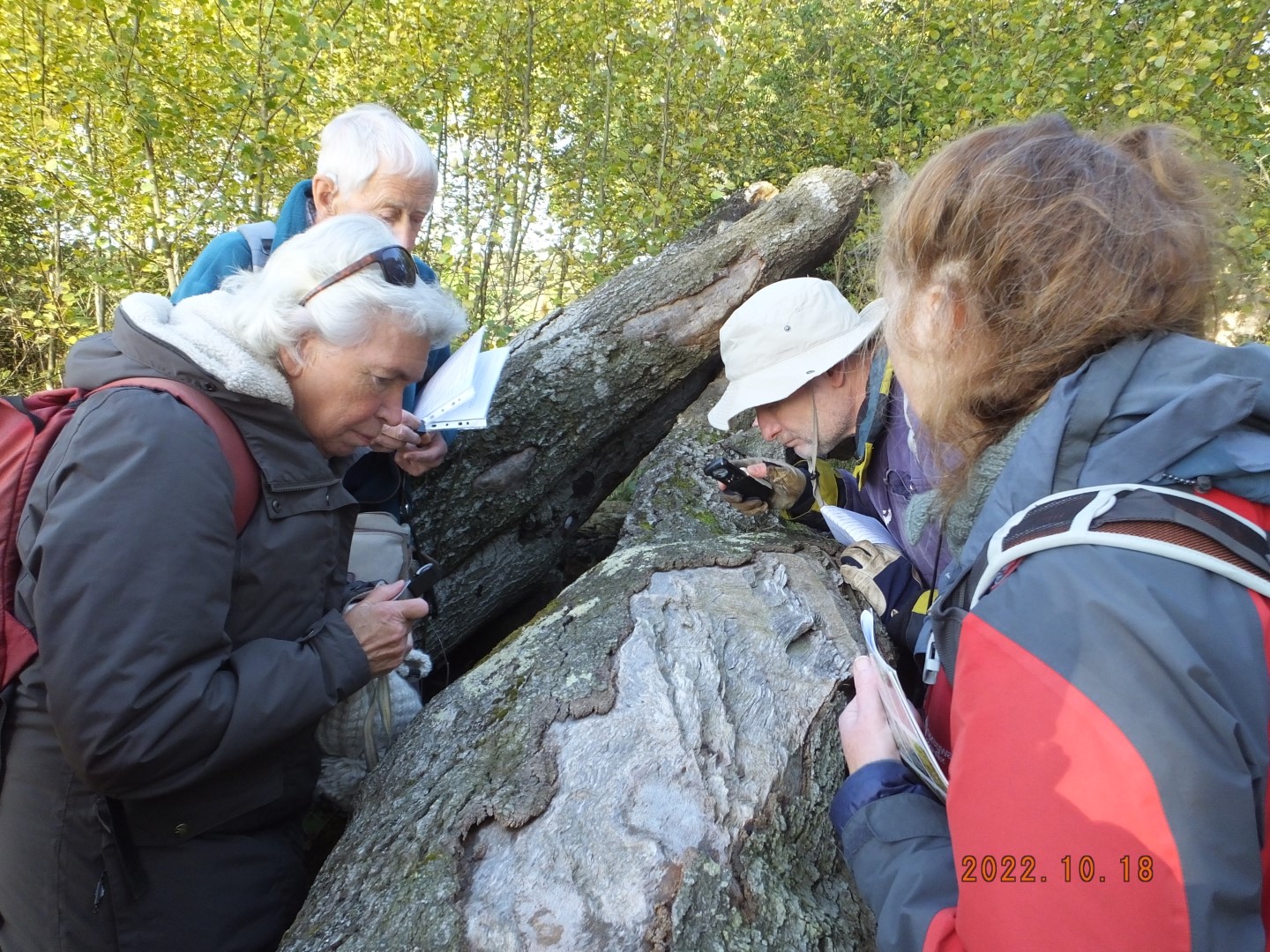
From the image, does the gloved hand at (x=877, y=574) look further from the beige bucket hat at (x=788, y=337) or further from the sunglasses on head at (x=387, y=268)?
the sunglasses on head at (x=387, y=268)

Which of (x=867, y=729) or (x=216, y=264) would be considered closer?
(x=867, y=729)

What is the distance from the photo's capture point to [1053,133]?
1.16m

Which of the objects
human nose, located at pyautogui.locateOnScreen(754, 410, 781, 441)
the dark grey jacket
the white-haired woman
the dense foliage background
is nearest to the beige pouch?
the white-haired woman

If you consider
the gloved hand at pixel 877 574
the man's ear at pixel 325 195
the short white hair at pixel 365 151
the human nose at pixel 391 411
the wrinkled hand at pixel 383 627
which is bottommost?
the gloved hand at pixel 877 574

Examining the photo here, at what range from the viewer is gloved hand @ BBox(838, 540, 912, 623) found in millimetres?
2184

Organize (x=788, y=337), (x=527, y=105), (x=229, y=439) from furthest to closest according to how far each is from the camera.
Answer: (x=527, y=105)
(x=788, y=337)
(x=229, y=439)

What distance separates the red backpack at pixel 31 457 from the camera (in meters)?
1.34

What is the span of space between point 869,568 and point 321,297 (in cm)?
168

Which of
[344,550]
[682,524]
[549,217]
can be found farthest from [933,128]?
[344,550]

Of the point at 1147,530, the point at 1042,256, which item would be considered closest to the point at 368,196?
the point at 1042,256

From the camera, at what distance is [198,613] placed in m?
1.34

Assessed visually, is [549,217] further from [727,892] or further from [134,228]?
[727,892]

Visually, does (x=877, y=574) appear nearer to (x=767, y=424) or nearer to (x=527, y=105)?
(x=767, y=424)

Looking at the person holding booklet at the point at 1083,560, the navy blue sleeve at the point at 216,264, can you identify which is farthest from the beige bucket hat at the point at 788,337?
the navy blue sleeve at the point at 216,264
